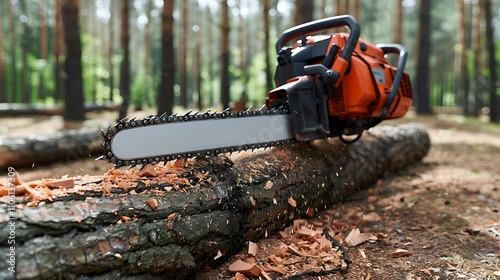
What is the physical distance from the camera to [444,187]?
351cm

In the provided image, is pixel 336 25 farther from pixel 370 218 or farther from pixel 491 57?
pixel 491 57

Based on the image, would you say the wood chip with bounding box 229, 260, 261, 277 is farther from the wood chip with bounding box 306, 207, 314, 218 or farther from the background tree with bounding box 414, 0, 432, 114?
the background tree with bounding box 414, 0, 432, 114

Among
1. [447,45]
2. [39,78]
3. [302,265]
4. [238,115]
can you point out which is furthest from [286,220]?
[447,45]

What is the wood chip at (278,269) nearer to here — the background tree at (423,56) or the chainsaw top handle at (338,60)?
the chainsaw top handle at (338,60)

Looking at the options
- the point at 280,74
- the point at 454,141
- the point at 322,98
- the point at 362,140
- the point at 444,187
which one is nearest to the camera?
the point at 322,98

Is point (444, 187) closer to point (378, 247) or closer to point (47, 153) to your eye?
point (378, 247)

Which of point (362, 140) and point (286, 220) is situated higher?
point (362, 140)

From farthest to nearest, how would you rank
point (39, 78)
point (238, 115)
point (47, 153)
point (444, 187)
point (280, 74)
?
point (39, 78), point (47, 153), point (444, 187), point (280, 74), point (238, 115)

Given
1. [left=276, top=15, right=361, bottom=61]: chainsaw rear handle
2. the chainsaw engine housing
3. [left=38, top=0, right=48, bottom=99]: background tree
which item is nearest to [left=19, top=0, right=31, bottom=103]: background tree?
[left=38, top=0, right=48, bottom=99]: background tree

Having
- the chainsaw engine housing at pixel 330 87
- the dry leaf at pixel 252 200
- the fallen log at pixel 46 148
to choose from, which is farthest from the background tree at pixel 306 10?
the dry leaf at pixel 252 200

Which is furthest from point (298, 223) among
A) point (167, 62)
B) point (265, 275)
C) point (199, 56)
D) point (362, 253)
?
point (199, 56)

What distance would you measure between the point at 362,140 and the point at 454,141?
163 inches

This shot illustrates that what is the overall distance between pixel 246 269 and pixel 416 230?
4.30 feet

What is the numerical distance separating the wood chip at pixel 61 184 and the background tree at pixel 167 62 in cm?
580
